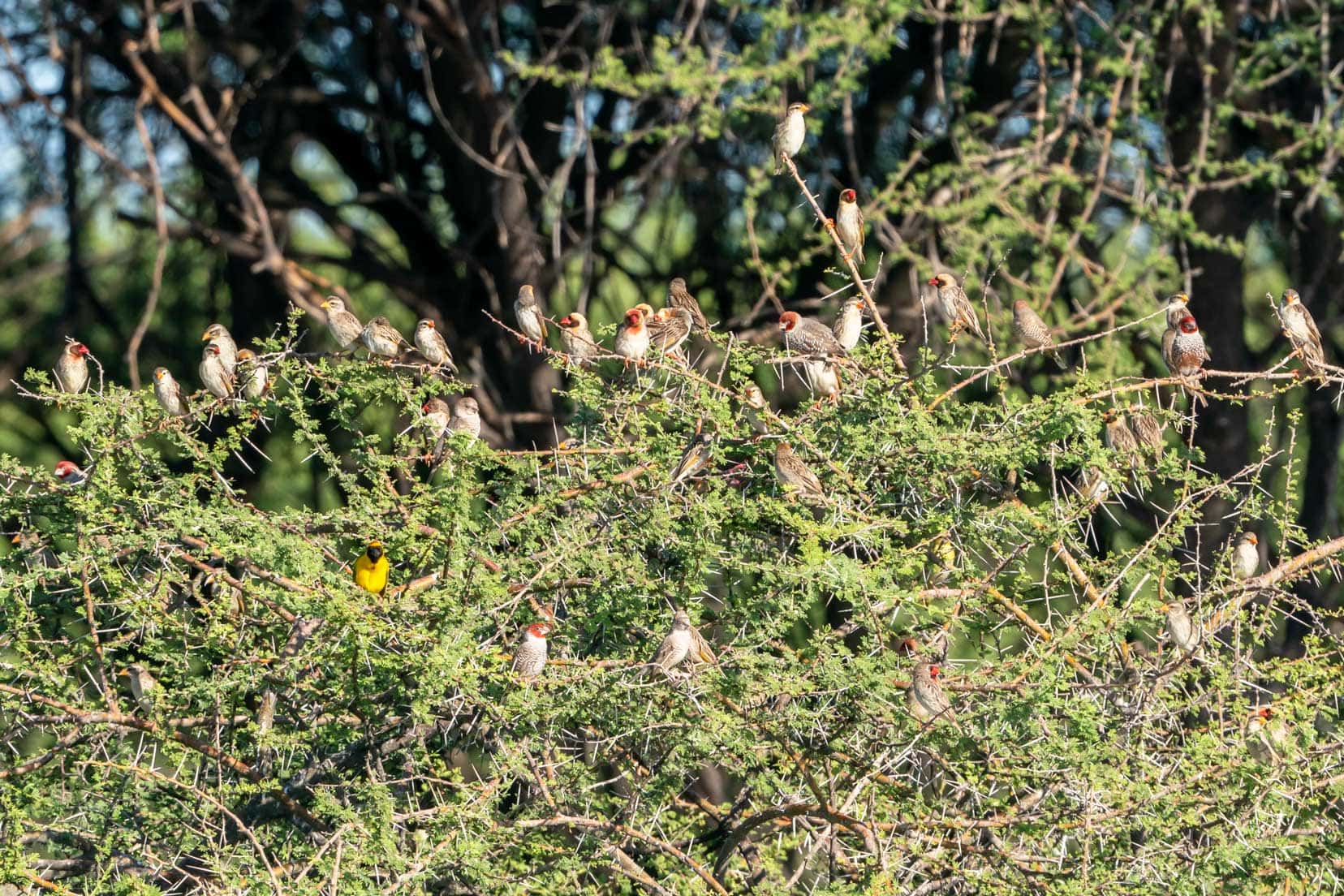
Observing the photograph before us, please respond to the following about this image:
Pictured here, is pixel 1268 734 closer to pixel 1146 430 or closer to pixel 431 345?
pixel 1146 430

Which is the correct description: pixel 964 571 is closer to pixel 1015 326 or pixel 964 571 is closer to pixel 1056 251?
pixel 1015 326

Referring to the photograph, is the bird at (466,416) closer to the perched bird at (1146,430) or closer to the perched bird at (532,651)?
the perched bird at (532,651)

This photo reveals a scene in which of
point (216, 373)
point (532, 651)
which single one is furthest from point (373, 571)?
point (532, 651)

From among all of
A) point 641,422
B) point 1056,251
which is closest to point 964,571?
point 641,422

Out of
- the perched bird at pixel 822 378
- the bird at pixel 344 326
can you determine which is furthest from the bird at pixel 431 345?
the perched bird at pixel 822 378

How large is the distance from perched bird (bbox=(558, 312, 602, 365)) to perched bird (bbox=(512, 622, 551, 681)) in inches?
35.7

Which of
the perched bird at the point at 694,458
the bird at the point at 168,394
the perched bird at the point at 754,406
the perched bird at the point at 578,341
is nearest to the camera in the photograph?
the perched bird at the point at 754,406

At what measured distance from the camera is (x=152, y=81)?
956cm

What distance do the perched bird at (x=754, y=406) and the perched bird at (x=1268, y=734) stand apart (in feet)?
5.67

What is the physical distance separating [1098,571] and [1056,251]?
5286 mm

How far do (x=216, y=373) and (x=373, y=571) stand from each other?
1.04 metres

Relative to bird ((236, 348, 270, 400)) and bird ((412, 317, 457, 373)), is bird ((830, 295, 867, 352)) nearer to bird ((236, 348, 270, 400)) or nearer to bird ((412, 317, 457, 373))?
bird ((412, 317, 457, 373))

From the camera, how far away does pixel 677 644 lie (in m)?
5.21

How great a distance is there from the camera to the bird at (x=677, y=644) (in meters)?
5.16
